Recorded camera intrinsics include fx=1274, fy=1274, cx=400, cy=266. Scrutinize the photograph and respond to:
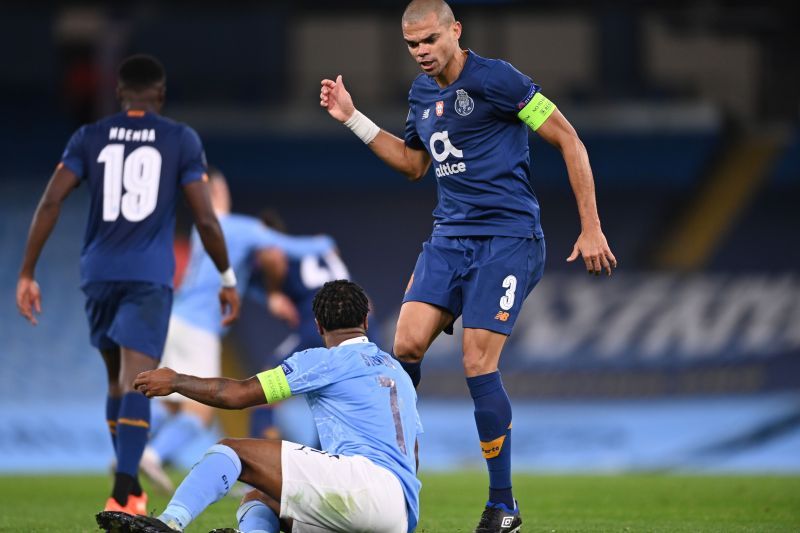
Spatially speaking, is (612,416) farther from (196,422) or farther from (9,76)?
(9,76)

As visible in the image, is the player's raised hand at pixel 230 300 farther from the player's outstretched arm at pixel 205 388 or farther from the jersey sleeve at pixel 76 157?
the player's outstretched arm at pixel 205 388

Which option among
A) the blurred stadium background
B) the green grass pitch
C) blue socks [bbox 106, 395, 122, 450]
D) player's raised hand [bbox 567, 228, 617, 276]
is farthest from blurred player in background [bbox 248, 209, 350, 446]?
the blurred stadium background

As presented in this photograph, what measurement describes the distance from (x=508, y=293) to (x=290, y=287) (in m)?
5.39

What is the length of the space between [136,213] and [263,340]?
1173cm

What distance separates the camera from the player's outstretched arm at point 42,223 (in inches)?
264

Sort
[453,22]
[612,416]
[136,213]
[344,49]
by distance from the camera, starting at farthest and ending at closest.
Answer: [344,49] < [612,416] < [136,213] < [453,22]

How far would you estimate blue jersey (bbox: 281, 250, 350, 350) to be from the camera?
10617mm

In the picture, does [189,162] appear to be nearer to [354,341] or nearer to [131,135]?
[131,135]

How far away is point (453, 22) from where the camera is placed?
589 centimetres

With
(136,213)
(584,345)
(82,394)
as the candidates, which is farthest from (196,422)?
(584,345)

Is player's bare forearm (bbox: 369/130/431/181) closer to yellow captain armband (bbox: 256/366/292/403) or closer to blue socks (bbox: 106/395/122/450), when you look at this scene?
yellow captain armband (bbox: 256/366/292/403)

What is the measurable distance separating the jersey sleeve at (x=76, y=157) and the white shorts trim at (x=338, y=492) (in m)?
2.73

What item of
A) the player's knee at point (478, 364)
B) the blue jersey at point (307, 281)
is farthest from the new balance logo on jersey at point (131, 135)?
the blue jersey at point (307, 281)

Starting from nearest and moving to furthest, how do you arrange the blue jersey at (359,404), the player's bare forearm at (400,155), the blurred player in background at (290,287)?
the blue jersey at (359,404), the player's bare forearm at (400,155), the blurred player in background at (290,287)
